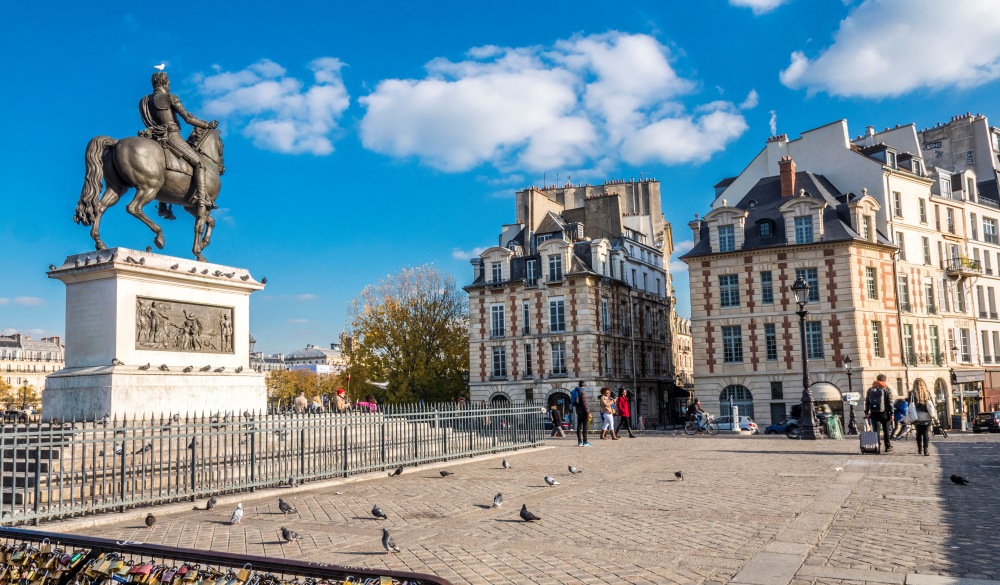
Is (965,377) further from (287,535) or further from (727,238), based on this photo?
(287,535)

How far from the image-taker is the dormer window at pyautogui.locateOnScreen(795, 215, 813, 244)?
40.5m

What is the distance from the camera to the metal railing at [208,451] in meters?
9.55

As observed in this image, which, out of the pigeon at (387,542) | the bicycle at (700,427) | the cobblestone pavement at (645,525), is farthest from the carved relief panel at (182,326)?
the bicycle at (700,427)

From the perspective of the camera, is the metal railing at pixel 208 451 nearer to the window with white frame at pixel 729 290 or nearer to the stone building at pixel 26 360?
the window with white frame at pixel 729 290

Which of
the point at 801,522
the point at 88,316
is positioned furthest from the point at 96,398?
the point at 801,522

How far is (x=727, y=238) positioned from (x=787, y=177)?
4.96 meters

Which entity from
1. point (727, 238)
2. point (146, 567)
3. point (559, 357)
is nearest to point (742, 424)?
point (727, 238)

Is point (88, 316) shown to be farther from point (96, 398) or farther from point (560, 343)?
point (560, 343)

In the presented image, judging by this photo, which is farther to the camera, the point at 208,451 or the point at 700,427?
the point at 700,427

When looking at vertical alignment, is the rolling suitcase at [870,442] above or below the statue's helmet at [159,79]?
below

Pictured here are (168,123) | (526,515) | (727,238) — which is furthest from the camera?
(727,238)

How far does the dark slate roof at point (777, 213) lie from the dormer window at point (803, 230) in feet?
2.20

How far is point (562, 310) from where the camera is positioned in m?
47.1

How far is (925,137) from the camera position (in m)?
58.2
